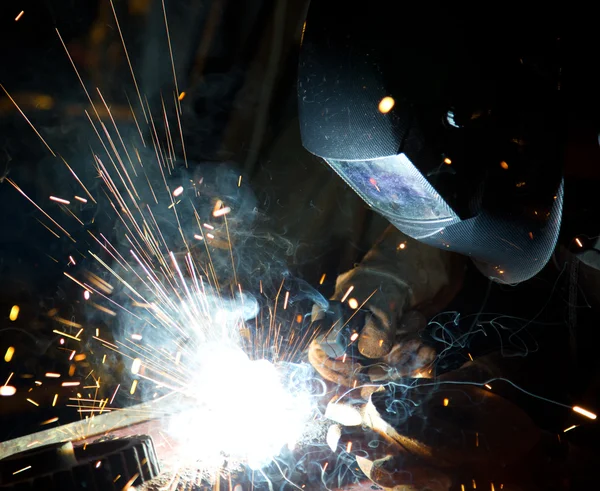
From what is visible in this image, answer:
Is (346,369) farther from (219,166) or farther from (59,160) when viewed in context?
(59,160)

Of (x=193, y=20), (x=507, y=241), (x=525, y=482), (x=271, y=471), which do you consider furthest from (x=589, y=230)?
(x=193, y=20)

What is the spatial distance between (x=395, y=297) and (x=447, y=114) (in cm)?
125

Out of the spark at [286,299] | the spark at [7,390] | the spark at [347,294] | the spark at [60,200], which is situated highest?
the spark at [60,200]

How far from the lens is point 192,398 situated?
2.77m

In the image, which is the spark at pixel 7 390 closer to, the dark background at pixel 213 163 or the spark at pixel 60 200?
the dark background at pixel 213 163

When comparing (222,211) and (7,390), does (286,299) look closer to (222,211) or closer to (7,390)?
(222,211)

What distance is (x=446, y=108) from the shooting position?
1.71 m

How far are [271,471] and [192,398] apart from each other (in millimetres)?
902

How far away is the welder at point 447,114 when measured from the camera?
66.9 inches

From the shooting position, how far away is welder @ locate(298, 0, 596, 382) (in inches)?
66.9

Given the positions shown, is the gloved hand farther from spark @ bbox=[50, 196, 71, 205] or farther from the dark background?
spark @ bbox=[50, 196, 71, 205]

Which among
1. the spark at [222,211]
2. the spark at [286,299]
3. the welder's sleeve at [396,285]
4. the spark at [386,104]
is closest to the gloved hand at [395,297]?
the welder's sleeve at [396,285]

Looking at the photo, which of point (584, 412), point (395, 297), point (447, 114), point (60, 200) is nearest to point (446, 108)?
point (447, 114)

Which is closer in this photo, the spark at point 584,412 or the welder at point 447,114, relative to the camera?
the welder at point 447,114
